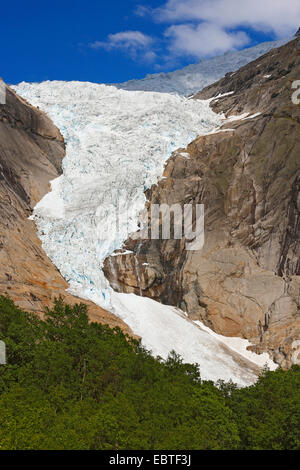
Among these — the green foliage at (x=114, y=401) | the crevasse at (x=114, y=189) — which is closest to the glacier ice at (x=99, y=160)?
the crevasse at (x=114, y=189)

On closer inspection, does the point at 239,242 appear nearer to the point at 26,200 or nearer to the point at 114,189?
the point at 114,189

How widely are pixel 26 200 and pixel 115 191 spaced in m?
8.76

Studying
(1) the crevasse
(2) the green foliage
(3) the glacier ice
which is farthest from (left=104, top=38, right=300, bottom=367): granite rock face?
(2) the green foliage

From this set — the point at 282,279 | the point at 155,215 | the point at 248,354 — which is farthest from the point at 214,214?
the point at 248,354

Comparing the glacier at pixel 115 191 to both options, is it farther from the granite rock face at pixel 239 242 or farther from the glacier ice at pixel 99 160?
the granite rock face at pixel 239 242

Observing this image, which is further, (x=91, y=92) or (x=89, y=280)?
(x=91, y=92)

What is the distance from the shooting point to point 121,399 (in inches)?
809

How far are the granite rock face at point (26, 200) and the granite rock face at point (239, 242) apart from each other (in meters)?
8.33

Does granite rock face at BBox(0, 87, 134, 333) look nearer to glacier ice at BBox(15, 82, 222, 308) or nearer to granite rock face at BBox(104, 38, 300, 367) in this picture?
glacier ice at BBox(15, 82, 222, 308)

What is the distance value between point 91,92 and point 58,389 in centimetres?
5448

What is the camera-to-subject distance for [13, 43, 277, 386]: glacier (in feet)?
130

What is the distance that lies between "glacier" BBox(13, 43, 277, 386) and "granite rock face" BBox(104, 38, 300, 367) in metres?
1.59

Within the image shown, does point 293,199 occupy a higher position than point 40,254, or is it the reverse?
point 293,199

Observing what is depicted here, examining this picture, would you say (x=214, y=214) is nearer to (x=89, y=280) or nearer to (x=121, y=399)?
(x=89, y=280)
